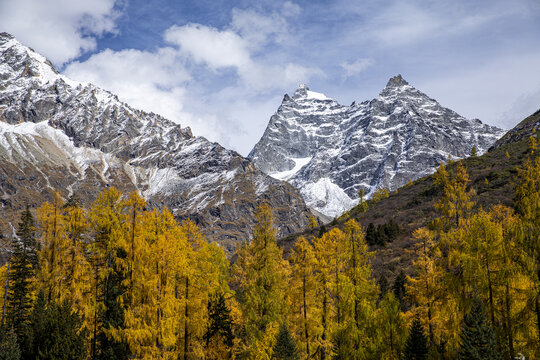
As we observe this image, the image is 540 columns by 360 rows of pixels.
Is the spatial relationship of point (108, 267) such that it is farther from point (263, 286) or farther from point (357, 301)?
point (357, 301)

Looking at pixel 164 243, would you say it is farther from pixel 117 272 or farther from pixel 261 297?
pixel 261 297

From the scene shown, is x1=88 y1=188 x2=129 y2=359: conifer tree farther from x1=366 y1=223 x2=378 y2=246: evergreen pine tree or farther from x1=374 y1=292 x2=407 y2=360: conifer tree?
x1=366 y1=223 x2=378 y2=246: evergreen pine tree

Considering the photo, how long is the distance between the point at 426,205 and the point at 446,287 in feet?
170

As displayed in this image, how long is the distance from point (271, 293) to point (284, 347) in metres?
2.92

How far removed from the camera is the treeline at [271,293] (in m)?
16.8

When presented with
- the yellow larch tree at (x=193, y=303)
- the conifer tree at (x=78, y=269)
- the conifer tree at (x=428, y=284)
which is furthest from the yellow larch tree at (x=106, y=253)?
the conifer tree at (x=428, y=284)

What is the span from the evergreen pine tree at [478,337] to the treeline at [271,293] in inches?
2.1

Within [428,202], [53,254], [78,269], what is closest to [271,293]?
[78,269]

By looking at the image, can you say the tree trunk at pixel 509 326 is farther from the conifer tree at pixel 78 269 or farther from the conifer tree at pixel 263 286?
the conifer tree at pixel 78 269

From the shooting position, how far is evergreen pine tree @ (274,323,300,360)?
20.4 metres

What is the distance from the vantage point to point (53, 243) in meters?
22.7

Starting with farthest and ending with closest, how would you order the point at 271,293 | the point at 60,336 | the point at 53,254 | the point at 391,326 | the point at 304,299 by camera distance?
the point at 391,326, the point at 304,299, the point at 53,254, the point at 271,293, the point at 60,336

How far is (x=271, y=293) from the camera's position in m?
22.2

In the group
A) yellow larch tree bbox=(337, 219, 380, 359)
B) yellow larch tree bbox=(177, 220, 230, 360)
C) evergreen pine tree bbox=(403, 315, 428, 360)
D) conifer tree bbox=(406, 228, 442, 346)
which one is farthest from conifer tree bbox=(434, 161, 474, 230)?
yellow larch tree bbox=(177, 220, 230, 360)
